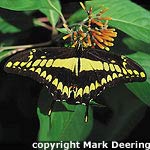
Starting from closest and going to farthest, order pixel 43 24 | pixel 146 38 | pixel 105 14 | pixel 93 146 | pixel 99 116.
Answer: pixel 146 38, pixel 105 14, pixel 43 24, pixel 93 146, pixel 99 116

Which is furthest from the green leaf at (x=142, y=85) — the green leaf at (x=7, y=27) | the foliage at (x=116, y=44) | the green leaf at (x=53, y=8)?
the green leaf at (x=7, y=27)

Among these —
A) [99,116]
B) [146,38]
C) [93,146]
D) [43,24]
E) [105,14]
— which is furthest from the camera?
[99,116]

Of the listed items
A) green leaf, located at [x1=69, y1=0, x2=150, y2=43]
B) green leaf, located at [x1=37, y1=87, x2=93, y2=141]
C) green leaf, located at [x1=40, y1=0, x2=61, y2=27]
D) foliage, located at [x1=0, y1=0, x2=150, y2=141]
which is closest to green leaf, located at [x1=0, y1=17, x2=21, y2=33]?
foliage, located at [x1=0, y1=0, x2=150, y2=141]

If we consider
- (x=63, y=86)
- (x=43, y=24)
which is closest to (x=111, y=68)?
(x=63, y=86)

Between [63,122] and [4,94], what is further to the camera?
[4,94]

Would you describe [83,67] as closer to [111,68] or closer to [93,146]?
[111,68]

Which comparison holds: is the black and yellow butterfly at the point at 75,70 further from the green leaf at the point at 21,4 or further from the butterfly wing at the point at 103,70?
the green leaf at the point at 21,4

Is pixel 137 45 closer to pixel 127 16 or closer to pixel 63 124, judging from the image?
pixel 127 16
